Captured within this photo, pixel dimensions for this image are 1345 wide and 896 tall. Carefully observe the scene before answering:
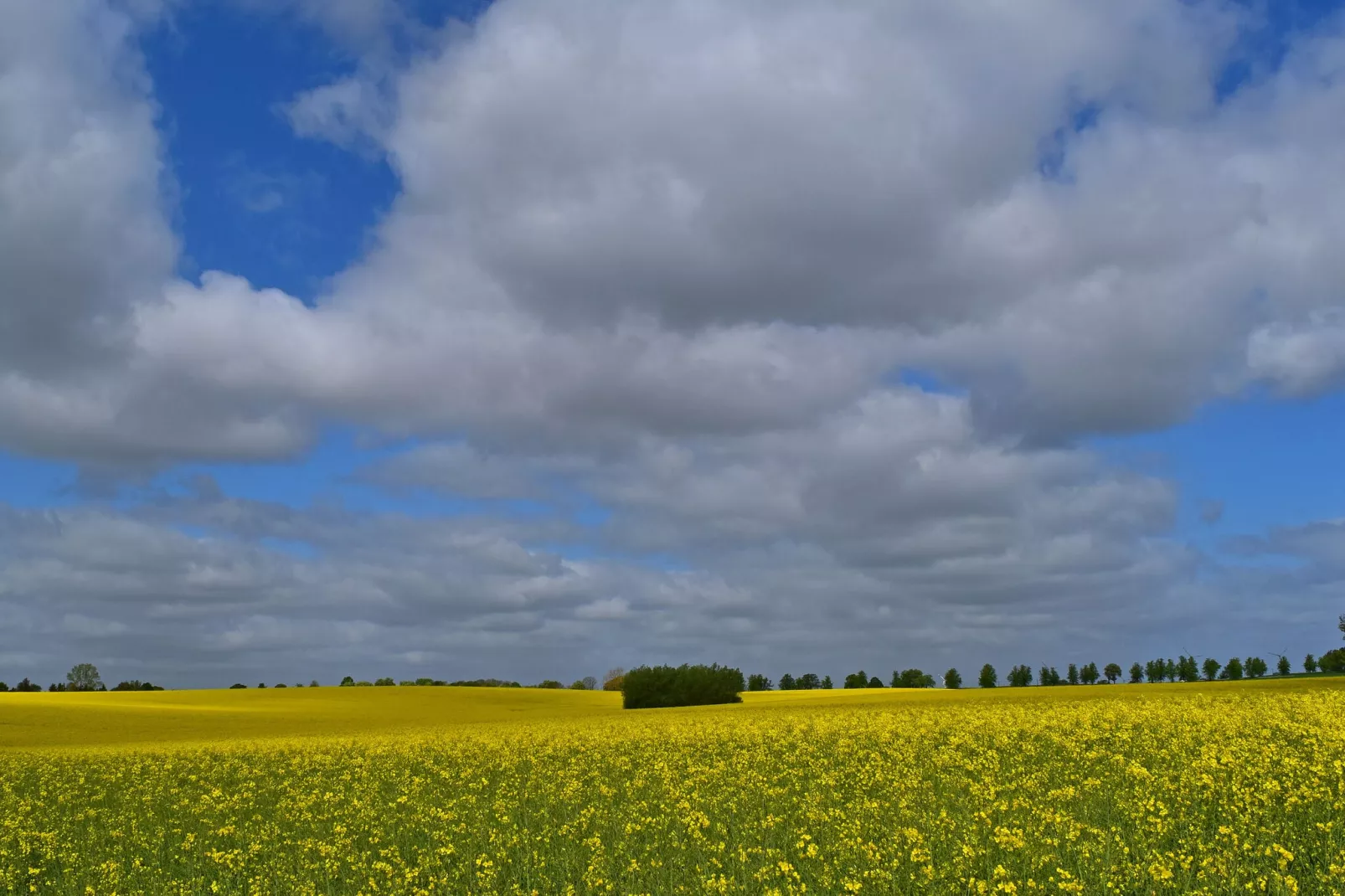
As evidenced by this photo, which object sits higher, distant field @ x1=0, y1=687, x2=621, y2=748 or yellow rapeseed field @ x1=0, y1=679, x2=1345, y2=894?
yellow rapeseed field @ x1=0, y1=679, x2=1345, y2=894

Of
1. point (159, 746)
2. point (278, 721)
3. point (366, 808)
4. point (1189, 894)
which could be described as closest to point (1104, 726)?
point (1189, 894)

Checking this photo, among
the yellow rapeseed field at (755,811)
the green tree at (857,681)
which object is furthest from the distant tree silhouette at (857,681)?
the yellow rapeseed field at (755,811)

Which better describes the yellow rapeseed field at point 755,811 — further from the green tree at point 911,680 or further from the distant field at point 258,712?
the green tree at point 911,680

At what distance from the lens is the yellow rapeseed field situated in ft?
34.6

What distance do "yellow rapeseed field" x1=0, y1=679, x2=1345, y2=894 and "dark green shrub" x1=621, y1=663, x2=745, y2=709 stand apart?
60562 millimetres

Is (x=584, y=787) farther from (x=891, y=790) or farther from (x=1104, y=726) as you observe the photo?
(x=1104, y=726)

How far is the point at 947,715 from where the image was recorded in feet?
87.9

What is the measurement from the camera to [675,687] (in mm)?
88375

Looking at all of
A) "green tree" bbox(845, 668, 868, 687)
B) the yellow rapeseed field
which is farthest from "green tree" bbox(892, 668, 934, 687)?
the yellow rapeseed field

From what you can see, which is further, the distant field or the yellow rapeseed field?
the distant field

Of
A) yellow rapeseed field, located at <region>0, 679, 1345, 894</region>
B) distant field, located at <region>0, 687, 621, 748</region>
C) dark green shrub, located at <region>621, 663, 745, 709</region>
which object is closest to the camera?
yellow rapeseed field, located at <region>0, 679, 1345, 894</region>

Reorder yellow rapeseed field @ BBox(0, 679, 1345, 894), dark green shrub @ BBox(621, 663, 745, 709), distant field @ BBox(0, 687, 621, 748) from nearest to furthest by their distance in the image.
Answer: yellow rapeseed field @ BBox(0, 679, 1345, 894)
distant field @ BBox(0, 687, 621, 748)
dark green shrub @ BBox(621, 663, 745, 709)

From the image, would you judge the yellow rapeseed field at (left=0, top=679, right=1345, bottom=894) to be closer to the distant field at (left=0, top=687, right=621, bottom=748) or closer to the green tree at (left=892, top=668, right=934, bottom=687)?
the distant field at (left=0, top=687, right=621, bottom=748)

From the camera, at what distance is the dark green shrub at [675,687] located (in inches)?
3460
